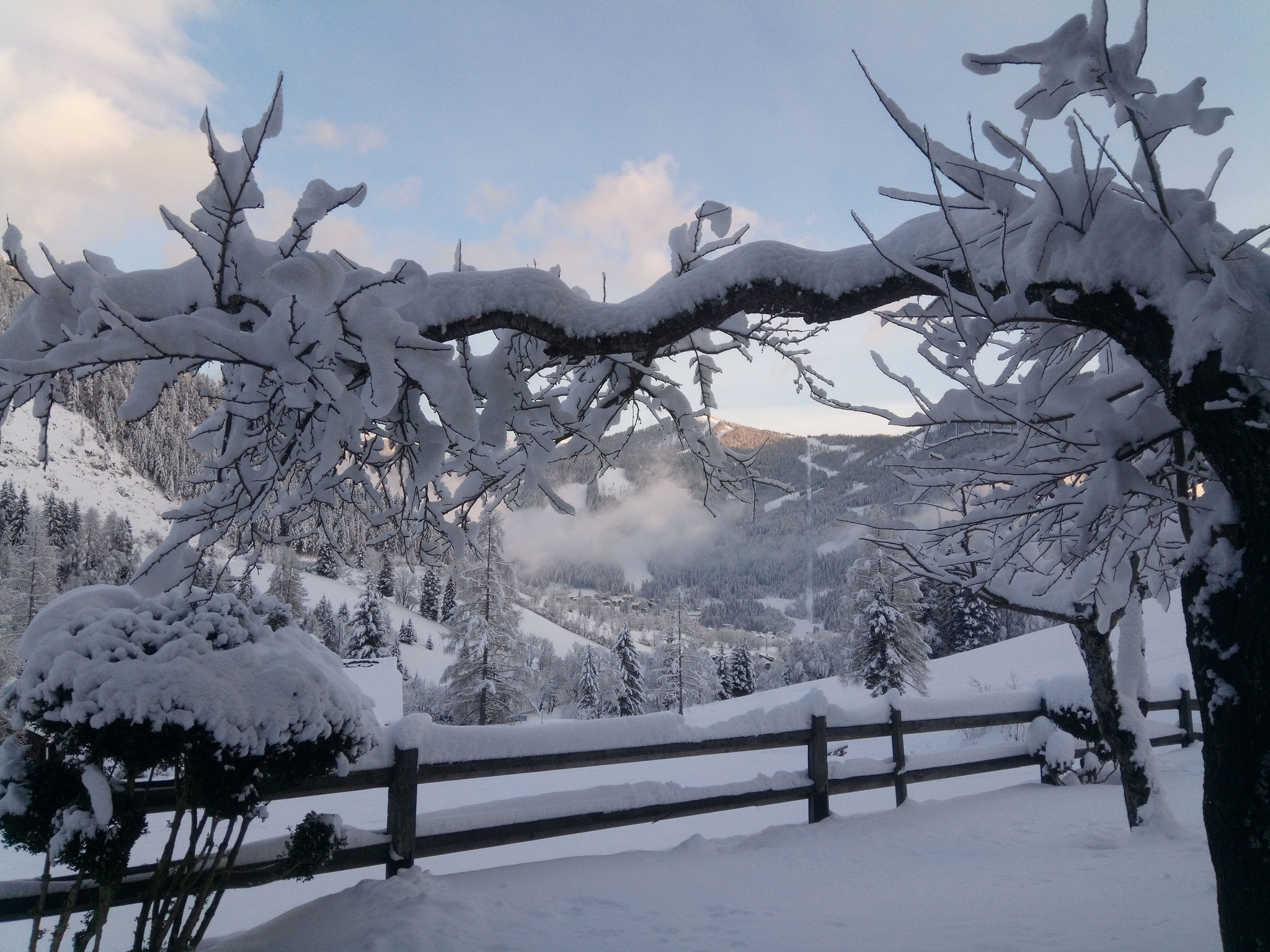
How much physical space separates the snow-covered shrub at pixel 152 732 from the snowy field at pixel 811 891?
74 cm

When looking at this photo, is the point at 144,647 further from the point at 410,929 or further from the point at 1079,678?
the point at 1079,678

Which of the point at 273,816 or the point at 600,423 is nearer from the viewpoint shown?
the point at 600,423

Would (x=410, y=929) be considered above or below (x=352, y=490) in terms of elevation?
below

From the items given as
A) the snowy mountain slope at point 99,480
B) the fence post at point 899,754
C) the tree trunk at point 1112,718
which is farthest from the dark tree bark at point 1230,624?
the snowy mountain slope at point 99,480

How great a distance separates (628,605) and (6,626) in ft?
536

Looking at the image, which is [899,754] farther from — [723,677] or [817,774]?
[723,677]

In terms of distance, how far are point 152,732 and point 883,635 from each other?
27035 mm

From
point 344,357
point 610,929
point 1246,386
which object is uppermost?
point 344,357

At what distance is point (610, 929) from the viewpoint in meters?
3.67

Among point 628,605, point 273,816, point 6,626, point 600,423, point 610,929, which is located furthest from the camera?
point 628,605

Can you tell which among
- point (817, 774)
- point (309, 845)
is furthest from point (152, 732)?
point (817, 774)

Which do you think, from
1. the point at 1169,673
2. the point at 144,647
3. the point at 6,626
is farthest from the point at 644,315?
the point at 6,626

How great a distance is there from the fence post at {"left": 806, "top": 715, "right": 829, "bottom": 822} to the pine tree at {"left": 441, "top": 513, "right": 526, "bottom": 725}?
21044 mm

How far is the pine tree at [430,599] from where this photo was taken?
71.4 m
